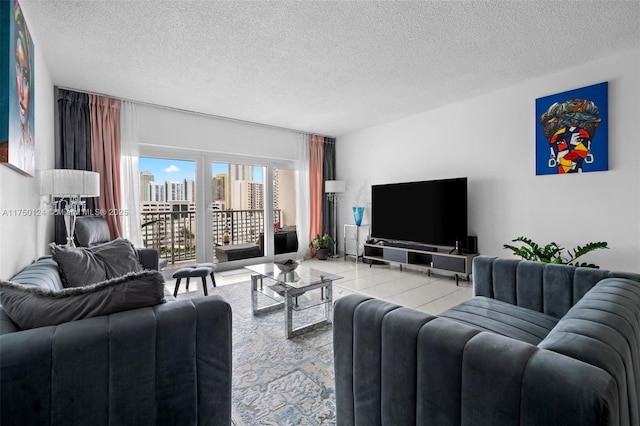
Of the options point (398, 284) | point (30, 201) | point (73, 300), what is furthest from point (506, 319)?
→ point (30, 201)

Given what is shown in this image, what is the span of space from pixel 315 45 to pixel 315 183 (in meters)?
3.36

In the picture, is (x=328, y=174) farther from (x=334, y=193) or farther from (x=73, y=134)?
(x=73, y=134)

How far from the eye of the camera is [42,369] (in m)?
0.89

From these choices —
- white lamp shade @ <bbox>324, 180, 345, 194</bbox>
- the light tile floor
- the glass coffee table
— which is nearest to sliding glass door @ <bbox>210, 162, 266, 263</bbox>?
the light tile floor

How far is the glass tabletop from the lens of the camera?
2.61 metres

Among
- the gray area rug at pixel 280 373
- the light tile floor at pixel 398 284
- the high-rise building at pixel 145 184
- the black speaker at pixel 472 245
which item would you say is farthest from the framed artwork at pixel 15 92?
the black speaker at pixel 472 245

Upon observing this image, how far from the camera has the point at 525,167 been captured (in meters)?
3.53

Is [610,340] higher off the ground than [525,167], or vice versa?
[525,167]

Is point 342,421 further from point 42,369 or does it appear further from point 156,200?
A: point 156,200

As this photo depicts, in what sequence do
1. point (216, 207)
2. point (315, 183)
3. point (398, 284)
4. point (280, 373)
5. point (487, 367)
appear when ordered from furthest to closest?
point (315, 183) < point (216, 207) < point (398, 284) < point (280, 373) < point (487, 367)

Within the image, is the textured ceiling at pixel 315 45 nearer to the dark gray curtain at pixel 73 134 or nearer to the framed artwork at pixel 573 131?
the dark gray curtain at pixel 73 134

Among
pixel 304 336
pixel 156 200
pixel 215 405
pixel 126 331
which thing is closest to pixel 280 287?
pixel 304 336

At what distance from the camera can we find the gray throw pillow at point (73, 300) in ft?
3.34

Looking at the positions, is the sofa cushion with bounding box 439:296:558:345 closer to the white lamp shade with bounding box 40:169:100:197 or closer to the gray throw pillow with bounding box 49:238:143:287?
the gray throw pillow with bounding box 49:238:143:287
